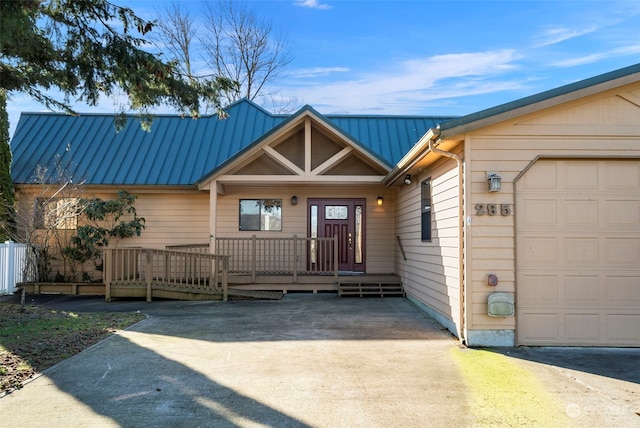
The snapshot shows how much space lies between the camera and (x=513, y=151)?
6.07 m

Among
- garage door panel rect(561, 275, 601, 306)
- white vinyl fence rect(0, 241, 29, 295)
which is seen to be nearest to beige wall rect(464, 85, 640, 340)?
garage door panel rect(561, 275, 601, 306)

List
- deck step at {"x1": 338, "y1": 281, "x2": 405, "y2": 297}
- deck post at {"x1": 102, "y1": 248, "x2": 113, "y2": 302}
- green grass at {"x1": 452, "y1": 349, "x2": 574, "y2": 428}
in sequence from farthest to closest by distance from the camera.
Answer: deck step at {"x1": 338, "y1": 281, "x2": 405, "y2": 297} < deck post at {"x1": 102, "y1": 248, "x2": 113, "y2": 302} < green grass at {"x1": 452, "y1": 349, "x2": 574, "y2": 428}

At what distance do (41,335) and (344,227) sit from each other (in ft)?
25.0

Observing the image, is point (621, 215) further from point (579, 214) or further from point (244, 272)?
point (244, 272)

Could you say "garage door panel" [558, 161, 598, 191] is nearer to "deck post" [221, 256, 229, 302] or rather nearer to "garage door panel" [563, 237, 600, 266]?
"garage door panel" [563, 237, 600, 266]

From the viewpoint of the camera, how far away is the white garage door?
19.6 ft

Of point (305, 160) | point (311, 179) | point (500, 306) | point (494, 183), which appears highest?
point (305, 160)

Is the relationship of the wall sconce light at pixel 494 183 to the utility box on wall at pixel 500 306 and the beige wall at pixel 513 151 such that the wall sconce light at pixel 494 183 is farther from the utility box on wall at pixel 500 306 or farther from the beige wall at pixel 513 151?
the utility box on wall at pixel 500 306

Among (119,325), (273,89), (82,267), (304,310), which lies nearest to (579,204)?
(304,310)

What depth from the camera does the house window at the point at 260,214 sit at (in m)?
12.3

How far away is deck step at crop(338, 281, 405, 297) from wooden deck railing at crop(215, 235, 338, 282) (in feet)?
2.43

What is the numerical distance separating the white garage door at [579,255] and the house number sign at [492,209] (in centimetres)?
18

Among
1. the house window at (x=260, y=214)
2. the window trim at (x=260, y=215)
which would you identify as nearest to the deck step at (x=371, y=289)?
the window trim at (x=260, y=215)

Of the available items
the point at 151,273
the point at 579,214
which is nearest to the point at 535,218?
the point at 579,214
